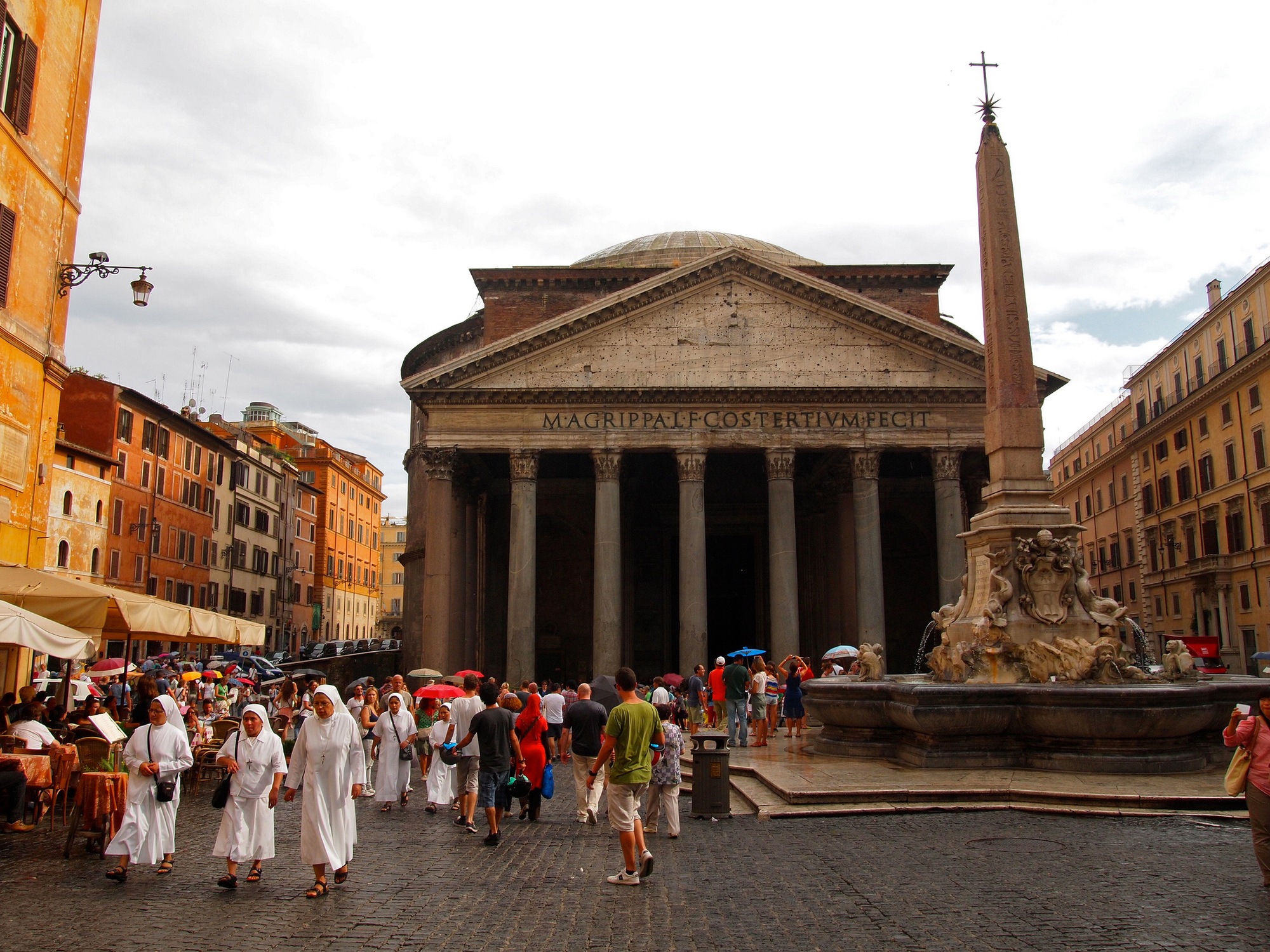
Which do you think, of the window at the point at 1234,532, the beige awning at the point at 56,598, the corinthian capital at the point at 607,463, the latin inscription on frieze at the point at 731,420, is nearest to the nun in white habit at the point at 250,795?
the beige awning at the point at 56,598

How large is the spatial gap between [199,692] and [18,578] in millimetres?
6464

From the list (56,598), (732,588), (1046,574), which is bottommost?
(56,598)

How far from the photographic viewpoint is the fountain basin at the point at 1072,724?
8.91 m

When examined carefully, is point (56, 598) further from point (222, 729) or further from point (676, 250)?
point (676, 250)

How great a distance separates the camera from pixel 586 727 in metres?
9.37

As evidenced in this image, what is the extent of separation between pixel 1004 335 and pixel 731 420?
14.2 metres

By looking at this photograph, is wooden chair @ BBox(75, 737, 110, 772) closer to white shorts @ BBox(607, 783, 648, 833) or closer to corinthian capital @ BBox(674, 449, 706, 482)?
white shorts @ BBox(607, 783, 648, 833)

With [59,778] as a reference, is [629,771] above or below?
above

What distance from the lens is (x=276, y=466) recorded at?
1903 inches

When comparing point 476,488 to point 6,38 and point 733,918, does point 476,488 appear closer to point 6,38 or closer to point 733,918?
point 6,38

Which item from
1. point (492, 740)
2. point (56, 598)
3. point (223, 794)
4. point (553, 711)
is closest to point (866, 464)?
point (553, 711)

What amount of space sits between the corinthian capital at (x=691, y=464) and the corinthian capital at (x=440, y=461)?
5413 mm

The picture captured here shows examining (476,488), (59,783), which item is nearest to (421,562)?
(476,488)

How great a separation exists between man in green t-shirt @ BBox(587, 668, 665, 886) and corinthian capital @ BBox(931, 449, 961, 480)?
63.7 feet
